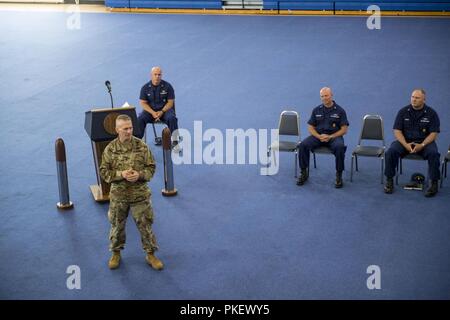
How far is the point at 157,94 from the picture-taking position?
1235 centimetres

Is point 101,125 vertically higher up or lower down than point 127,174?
higher up

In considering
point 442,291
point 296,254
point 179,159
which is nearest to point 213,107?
point 179,159

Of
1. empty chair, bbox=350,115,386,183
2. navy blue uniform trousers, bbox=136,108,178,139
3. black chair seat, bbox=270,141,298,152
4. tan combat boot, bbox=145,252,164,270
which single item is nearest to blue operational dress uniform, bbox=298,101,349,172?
black chair seat, bbox=270,141,298,152

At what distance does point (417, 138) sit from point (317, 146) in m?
1.56

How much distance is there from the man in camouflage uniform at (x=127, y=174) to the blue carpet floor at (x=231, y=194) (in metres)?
0.73

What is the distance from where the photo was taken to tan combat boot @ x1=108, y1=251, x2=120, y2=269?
27.1 ft

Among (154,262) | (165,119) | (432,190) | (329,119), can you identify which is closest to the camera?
(154,262)

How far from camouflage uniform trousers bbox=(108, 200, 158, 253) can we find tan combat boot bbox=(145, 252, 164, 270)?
8 cm

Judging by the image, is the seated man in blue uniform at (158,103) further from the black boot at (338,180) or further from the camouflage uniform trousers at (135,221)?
the camouflage uniform trousers at (135,221)

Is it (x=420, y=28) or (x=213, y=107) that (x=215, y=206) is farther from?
(x=420, y=28)

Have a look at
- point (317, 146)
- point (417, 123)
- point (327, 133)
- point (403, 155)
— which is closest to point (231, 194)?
point (317, 146)

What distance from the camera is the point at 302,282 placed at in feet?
26.0

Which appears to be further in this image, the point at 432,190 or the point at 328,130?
the point at 328,130

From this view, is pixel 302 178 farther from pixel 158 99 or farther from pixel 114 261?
pixel 114 261
